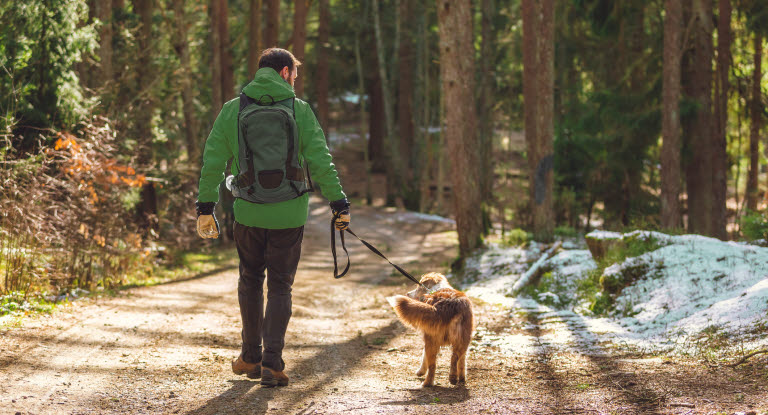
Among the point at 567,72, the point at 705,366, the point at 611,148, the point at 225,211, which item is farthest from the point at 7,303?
the point at 567,72

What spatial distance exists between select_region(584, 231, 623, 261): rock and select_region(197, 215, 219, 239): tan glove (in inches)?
264

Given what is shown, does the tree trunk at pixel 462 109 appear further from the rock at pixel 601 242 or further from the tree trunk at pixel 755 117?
the tree trunk at pixel 755 117

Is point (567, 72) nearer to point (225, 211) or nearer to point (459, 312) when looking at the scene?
point (225, 211)

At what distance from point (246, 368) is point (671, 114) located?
14464 mm

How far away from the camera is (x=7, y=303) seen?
710 centimetres

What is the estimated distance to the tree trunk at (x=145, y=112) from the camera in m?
16.3

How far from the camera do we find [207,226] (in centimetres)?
496

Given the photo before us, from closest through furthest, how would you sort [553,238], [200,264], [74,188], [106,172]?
[74,188] < [106,172] < [553,238] < [200,264]

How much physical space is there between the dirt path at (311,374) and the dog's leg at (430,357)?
0.11 meters

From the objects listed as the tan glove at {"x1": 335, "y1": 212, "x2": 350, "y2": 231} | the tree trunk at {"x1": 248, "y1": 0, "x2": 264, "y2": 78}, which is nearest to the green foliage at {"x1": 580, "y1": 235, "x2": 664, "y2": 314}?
the tan glove at {"x1": 335, "y1": 212, "x2": 350, "y2": 231}

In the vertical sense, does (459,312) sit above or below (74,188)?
below

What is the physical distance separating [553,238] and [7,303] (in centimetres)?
1093

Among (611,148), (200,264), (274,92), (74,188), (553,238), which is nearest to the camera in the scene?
(274,92)

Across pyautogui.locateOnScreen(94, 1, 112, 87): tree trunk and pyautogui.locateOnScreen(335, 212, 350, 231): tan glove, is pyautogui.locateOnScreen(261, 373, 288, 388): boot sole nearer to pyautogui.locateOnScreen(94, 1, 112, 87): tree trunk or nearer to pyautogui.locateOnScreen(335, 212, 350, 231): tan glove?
pyautogui.locateOnScreen(335, 212, 350, 231): tan glove
